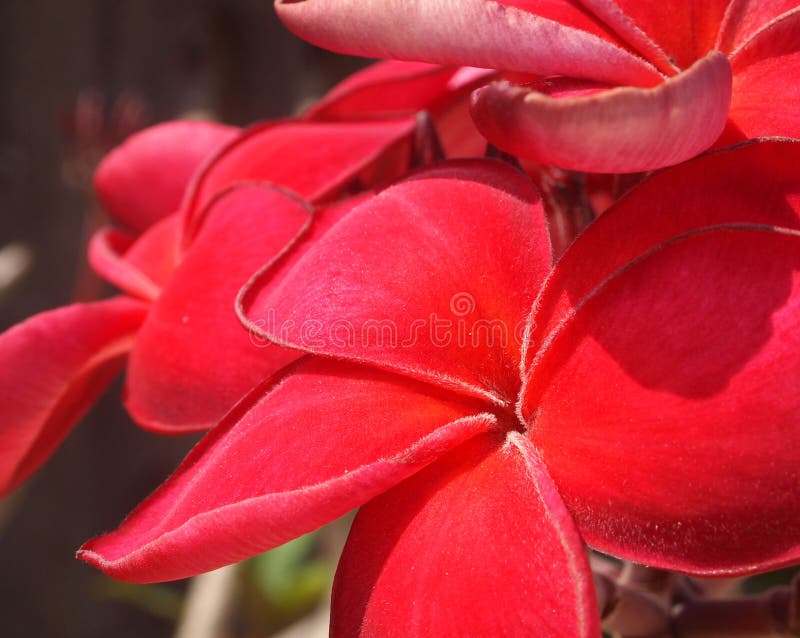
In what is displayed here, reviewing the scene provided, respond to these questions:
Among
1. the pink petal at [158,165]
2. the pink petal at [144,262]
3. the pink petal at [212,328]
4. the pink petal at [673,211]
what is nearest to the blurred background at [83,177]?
the pink petal at [158,165]

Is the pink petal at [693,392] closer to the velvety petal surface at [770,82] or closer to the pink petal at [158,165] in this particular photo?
the velvety petal surface at [770,82]

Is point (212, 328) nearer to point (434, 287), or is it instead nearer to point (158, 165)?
point (434, 287)

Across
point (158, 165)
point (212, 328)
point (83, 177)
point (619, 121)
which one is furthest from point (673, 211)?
point (83, 177)

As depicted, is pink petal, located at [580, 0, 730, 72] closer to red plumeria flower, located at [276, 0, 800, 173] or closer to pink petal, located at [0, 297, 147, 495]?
red plumeria flower, located at [276, 0, 800, 173]

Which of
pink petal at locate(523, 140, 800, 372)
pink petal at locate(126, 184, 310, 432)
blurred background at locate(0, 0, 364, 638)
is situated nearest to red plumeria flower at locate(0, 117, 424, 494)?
pink petal at locate(126, 184, 310, 432)

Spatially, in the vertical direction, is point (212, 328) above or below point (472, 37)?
below

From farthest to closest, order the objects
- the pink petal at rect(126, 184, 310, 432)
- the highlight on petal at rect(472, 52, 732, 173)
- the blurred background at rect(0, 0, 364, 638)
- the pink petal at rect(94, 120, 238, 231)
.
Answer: the blurred background at rect(0, 0, 364, 638) < the pink petal at rect(94, 120, 238, 231) < the pink petal at rect(126, 184, 310, 432) < the highlight on petal at rect(472, 52, 732, 173)
